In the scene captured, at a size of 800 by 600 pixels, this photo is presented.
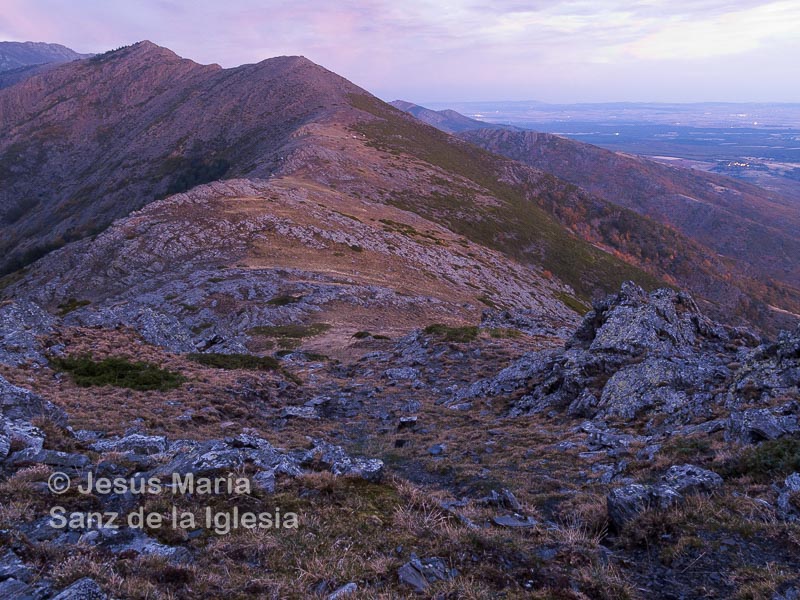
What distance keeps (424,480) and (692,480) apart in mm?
5710

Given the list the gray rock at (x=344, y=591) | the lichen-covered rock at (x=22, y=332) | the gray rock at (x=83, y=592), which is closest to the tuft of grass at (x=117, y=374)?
the lichen-covered rock at (x=22, y=332)

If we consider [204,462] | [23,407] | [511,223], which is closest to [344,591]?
[204,462]

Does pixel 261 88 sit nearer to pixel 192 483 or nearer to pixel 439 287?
pixel 439 287

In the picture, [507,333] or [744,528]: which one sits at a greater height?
[744,528]

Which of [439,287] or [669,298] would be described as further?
[439,287]

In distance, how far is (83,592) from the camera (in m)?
5.43

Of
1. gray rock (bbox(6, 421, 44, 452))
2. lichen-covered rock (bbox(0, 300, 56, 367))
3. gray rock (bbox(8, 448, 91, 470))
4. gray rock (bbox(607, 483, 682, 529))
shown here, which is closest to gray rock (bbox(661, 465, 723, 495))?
gray rock (bbox(607, 483, 682, 529))

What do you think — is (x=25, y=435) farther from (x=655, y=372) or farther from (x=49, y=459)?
(x=655, y=372)

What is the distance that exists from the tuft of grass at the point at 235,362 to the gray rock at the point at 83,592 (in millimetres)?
17485

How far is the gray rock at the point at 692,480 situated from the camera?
9.07 metres

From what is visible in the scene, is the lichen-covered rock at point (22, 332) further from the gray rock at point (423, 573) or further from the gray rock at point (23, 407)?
the gray rock at point (423, 573)

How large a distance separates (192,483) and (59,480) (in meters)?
2.20

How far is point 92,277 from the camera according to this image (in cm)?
4247

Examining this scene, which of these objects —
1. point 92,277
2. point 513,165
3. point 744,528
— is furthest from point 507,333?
point 513,165
